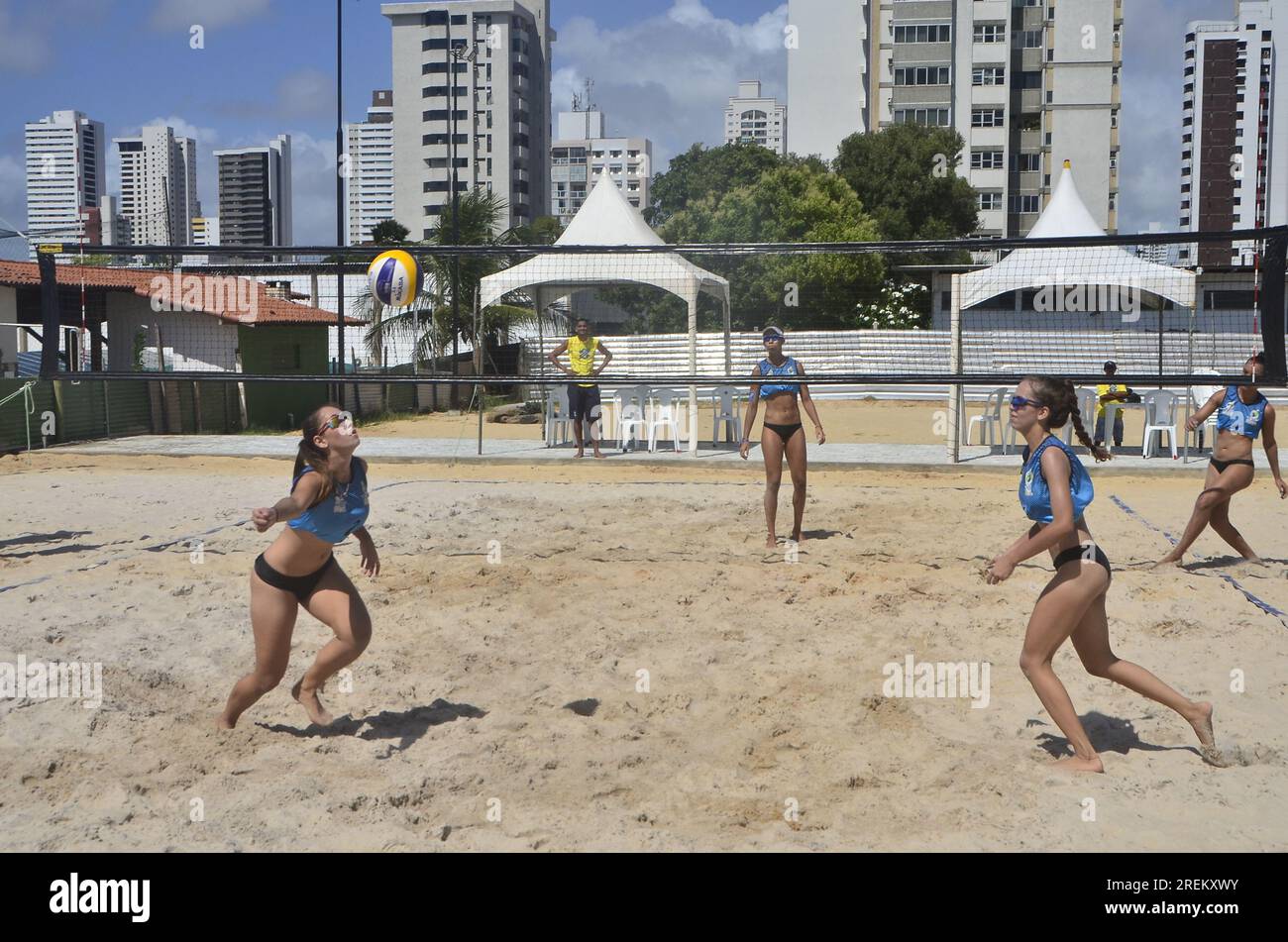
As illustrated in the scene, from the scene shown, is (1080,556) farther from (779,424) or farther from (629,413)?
(629,413)

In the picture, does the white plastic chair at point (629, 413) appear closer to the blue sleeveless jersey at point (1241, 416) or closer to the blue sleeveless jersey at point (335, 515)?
the blue sleeveless jersey at point (1241, 416)

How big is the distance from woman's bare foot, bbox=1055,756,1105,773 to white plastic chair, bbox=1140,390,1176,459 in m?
12.3

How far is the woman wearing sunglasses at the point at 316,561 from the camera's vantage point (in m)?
4.76

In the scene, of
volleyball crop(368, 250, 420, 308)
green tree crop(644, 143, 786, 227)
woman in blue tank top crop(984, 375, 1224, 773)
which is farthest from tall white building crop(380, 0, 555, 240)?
woman in blue tank top crop(984, 375, 1224, 773)

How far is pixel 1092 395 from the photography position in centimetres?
1697

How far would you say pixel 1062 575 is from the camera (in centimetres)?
463

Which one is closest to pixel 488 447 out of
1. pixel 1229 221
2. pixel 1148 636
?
pixel 1148 636

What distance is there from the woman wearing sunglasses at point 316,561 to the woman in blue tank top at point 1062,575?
2565 millimetres

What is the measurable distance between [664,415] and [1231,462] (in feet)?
33.4

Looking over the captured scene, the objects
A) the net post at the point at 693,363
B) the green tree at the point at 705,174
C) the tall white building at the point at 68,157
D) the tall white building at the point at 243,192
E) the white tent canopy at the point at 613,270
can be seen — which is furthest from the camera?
the tall white building at the point at 243,192

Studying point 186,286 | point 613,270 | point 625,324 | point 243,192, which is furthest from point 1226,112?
point 243,192

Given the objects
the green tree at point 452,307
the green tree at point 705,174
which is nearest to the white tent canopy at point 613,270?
the green tree at point 452,307

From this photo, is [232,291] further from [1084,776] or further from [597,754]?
[1084,776]
